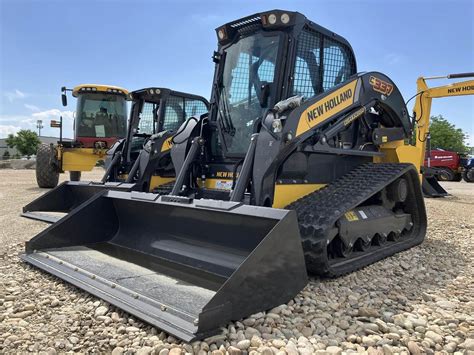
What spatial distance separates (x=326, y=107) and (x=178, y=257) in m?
2.15

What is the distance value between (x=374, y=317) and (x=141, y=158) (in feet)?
17.4

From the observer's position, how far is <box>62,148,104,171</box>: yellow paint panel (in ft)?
42.4

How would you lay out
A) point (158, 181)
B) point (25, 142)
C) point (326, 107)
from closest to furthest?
point (326, 107) → point (158, 181) → point (25, 142)

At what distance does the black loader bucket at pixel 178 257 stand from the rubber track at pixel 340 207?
43 centimetres

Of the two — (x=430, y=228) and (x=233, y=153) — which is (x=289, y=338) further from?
(x=430, y=228)

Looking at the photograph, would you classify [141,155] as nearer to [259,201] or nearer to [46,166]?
[259,201]

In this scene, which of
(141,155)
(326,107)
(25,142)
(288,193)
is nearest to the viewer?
(288,193)

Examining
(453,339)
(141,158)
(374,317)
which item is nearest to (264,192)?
(374,317)

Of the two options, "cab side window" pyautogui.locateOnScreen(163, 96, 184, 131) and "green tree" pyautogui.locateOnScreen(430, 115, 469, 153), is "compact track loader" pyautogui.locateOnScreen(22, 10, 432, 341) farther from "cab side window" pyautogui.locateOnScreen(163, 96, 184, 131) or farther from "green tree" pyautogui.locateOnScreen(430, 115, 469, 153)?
"green tree" pyautogui.locateOnScreen(430, 115, 469, 153)

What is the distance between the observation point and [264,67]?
4809mm

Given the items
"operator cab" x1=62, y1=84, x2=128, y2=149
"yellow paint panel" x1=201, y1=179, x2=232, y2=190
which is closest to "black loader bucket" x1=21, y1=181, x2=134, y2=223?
"yellow paint panel" x1=201, y1=179, x2=232, y2=190

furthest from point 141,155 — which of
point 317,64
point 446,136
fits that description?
point 446,136

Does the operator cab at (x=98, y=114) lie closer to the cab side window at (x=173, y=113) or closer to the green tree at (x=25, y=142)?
the cab side window at (x=173, y=113)

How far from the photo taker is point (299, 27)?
15.2ft
